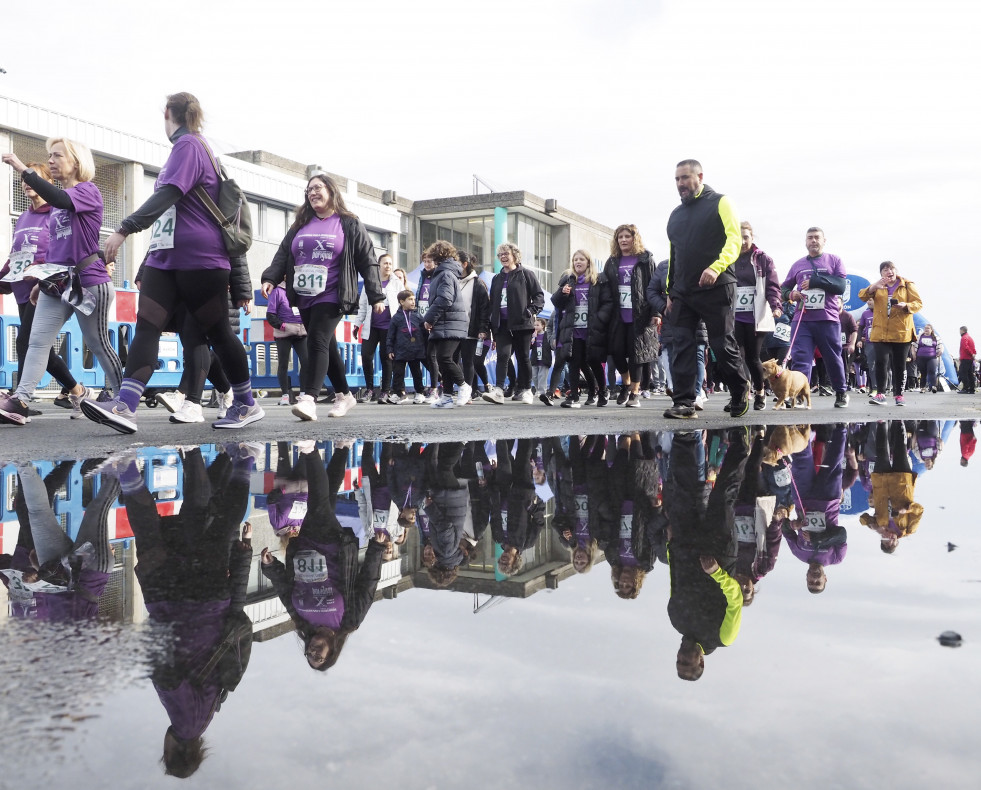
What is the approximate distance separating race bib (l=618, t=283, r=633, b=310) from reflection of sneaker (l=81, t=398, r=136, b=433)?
20.2ft

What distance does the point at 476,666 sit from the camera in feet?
4.71

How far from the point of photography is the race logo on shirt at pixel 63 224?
6344 millimetres

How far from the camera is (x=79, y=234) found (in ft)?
20.8

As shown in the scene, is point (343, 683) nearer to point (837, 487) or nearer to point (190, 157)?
point (837, 487)

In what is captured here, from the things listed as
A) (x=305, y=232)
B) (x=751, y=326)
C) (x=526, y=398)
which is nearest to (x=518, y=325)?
(x=526, y=398)

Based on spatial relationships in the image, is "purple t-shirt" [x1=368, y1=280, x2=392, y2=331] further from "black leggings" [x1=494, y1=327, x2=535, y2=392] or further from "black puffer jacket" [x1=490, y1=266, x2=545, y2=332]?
"black puffer jacket" [x1=490, y1=266, x2=545, y2=332]

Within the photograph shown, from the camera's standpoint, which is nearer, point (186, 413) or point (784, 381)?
point (186, 413)

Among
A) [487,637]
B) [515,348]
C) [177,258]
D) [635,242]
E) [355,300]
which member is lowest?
[487,637]

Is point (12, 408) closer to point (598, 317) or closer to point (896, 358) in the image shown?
point (598, 317)

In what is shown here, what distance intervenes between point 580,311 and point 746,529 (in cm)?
836

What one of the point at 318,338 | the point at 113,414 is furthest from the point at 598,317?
the point at 113,414

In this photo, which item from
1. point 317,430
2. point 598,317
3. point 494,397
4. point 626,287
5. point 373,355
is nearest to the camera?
point 317,430

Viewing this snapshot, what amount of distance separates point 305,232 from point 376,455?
2.86m

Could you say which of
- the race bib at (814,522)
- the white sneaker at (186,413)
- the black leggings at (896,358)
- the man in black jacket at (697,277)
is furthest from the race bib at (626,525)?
the black leggings at (896,358)
